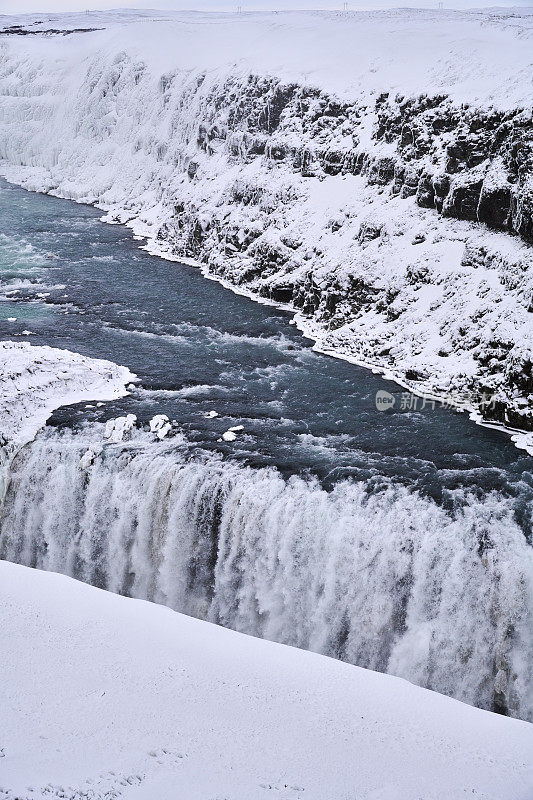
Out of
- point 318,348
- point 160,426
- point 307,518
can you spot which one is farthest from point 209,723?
point 318,348

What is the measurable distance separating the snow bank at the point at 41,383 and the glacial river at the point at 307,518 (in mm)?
529

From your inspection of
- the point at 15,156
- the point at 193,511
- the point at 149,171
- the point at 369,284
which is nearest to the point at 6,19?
the point at 15,156

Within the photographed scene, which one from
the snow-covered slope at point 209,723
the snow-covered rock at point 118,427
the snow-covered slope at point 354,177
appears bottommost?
the snow-covered rock at point 118,427

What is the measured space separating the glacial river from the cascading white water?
0.03 meters

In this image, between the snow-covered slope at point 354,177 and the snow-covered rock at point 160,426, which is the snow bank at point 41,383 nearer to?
the snow-covered rock at point 160,426

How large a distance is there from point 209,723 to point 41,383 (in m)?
12.4

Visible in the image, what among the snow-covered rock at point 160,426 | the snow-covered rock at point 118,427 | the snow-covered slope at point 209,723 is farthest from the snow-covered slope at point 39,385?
the snow-covered slope at point 209,723

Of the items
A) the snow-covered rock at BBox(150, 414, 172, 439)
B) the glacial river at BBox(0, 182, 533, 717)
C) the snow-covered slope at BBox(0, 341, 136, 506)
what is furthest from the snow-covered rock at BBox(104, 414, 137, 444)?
the snow-covered slope at BBox(0, 341, 136, 506)

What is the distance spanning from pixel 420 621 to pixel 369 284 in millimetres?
14271

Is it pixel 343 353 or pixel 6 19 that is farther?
pixel 6 19

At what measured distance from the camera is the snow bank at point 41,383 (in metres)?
17.7

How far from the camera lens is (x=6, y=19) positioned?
83.7m

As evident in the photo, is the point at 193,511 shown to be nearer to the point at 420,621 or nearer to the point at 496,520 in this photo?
the point at 420,621

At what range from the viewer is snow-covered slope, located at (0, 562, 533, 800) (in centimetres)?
812
